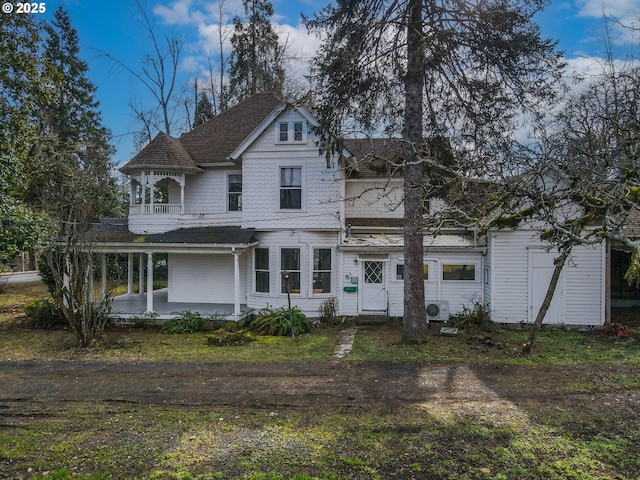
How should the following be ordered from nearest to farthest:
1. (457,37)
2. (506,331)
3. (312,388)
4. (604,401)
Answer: (604,401) → (312,388) → (457,37) → (506,331)

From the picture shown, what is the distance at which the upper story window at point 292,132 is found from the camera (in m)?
14.6

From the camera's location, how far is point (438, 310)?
14133 millimetres

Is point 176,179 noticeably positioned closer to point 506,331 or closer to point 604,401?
point 506,331

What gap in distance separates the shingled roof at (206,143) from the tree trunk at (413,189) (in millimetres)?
7492

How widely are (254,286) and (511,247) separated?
359 inches

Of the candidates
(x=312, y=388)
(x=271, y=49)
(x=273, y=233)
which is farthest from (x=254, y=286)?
(x=271, y=49)

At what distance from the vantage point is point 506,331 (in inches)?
516

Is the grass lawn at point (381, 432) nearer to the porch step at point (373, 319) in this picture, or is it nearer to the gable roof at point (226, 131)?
the porch step at point (373, 319)

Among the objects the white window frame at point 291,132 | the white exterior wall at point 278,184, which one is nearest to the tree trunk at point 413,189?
the white exterior wall at point 278,184

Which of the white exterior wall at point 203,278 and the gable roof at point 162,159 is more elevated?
the gable roof at point 162,159

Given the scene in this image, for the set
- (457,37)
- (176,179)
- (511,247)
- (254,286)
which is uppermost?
(457,37)

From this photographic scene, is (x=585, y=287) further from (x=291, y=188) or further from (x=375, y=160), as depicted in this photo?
(x=291, y=188)

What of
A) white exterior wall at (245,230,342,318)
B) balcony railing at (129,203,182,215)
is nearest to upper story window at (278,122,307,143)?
white exterior wall at (245,230,342,318)

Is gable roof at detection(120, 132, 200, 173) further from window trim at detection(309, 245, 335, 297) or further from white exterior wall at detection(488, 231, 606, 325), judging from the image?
white exterior wall at detection(488, 231, 606, 325)
